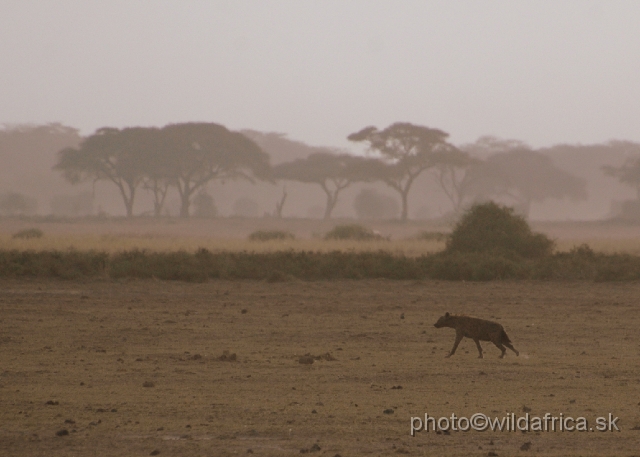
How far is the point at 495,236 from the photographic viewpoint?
87.4 ft

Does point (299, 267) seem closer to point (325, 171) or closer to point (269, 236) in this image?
point (269, 236)

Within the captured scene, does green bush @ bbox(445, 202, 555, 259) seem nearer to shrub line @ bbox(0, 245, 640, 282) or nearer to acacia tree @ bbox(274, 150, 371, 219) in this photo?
shrub line @ bbox(0, 245, 640, 282)

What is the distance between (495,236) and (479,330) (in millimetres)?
15698

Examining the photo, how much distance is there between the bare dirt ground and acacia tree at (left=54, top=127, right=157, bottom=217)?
46108 millimetres

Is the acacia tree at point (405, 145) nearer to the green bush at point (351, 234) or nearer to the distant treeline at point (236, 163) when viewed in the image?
the distant treeline at point (236, 163)

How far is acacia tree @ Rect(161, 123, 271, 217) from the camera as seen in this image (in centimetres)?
6588

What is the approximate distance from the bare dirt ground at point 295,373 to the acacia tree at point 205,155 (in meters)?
47.1

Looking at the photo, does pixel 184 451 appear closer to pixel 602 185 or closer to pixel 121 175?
pixel 121 175

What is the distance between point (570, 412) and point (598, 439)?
98 centimetres

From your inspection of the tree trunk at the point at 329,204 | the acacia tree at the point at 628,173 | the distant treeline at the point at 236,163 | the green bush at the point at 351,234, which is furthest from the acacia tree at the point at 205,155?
the green bush at the point at 351,234

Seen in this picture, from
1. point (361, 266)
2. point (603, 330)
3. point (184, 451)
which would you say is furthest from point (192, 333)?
point (361, 266)

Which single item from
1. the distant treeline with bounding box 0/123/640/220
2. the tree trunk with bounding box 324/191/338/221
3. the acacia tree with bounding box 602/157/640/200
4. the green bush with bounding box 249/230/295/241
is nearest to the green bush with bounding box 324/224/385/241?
the green bush with bounding box 249/230/295/241

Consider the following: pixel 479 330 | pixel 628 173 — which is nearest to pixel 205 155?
pixel 628 173

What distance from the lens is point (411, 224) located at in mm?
61719
